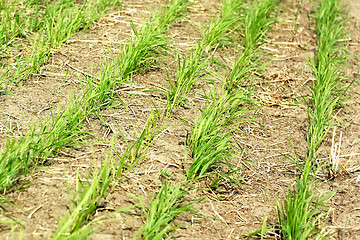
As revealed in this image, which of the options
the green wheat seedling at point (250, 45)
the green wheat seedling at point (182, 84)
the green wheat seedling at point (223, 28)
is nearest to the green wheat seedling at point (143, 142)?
the green wheat seedling at point (182, 84)

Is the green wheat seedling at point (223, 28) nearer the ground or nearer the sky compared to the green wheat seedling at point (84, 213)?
nearer the sky

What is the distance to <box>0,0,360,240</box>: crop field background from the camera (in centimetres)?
198

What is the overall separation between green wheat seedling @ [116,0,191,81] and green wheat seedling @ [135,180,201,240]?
1021 mm

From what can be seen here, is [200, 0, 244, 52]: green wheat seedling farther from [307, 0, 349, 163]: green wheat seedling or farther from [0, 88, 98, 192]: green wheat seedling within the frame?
[0, 88, 98, 192]: green wheat seedling

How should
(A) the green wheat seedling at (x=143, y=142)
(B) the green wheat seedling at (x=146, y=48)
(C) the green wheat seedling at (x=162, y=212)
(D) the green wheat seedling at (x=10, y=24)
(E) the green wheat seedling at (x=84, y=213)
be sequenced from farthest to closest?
(D) the green wheat seedling at (x=10, y=24) → (B) the green wheat seedling at (x=146, y=48) → (A) the green wheat seedling at (x=143, y=142) → (C) the green wheat seedling at (x=162, y=212) → (E) the green wheat seedling at (x=84, y=213)

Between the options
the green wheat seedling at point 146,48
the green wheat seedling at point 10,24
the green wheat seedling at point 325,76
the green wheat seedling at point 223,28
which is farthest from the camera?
the green wheat seedling at point 223,28

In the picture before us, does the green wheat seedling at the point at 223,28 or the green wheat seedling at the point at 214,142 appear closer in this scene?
the green wheat seedling at the point at 214,142

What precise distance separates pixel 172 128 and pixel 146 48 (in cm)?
66

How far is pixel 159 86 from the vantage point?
2971mm

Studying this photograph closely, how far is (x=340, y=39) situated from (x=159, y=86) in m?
1.79

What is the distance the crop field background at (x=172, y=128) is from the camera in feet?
6.50

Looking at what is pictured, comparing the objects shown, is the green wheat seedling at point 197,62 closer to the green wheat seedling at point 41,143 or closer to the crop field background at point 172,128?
the crop field background at point 172,128

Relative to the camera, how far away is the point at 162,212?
6.14ft

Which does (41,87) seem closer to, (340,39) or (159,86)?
(159,86)
